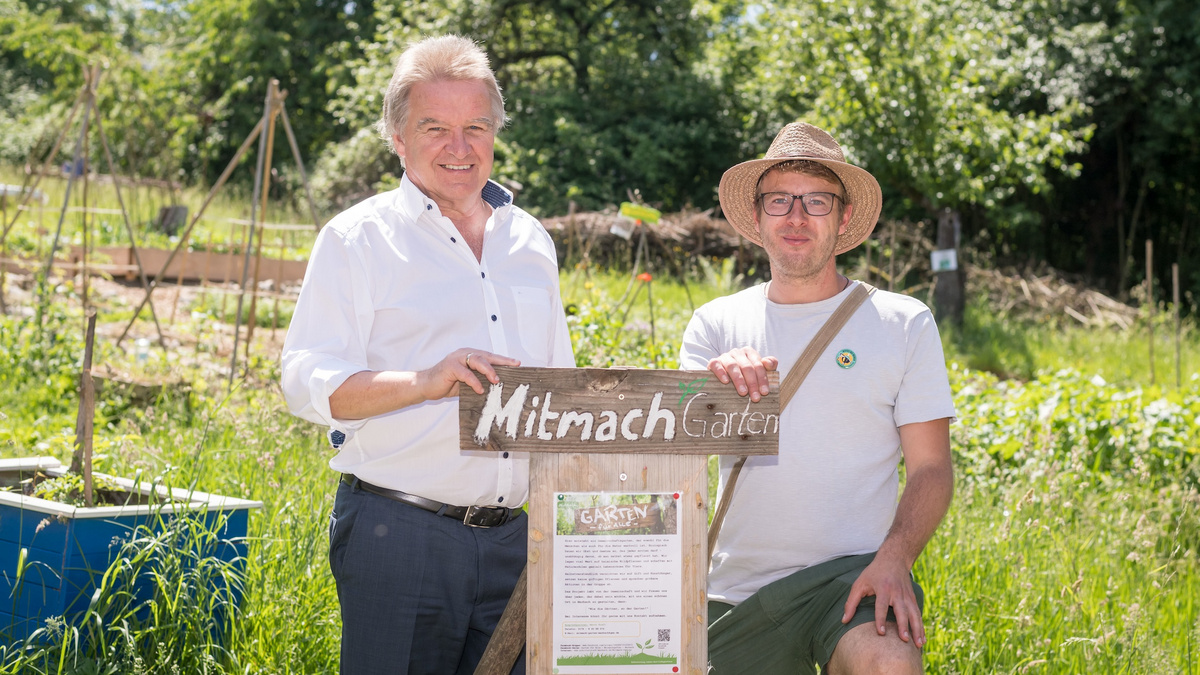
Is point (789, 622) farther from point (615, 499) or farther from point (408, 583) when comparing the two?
point (408, 583)

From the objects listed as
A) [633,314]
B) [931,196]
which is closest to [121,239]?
[633,314]

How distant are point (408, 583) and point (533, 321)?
2.08 ft

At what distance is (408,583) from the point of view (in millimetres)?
2137

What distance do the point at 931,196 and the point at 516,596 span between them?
36.4 ft

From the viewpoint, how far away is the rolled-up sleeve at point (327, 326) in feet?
6.64

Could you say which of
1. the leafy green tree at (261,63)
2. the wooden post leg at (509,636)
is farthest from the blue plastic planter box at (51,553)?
the leafy green tree at (261,63)

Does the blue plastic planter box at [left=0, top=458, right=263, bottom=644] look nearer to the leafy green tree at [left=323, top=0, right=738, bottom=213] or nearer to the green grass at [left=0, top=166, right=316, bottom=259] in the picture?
the green grass at [left=0, top=166, right=316, bottom=259]

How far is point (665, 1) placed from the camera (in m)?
18.0

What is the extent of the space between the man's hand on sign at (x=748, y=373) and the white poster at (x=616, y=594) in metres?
0.29

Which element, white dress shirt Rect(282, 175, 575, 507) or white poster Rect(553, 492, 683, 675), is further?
white dress shirt Rect(282, 175, 575, 507)

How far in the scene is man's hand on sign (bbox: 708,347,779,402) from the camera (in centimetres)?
195

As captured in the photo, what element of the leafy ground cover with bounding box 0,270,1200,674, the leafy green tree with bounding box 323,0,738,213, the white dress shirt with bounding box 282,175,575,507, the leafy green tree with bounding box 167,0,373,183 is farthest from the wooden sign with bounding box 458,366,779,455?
the leafy green tree with bounding box 167,0,373,183

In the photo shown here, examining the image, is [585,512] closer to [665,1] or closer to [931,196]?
[931,196]

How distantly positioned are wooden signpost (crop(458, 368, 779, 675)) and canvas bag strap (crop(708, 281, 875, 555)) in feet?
1.49
